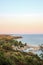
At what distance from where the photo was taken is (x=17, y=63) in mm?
25797

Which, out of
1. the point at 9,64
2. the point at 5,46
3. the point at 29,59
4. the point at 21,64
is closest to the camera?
the point at 9,64

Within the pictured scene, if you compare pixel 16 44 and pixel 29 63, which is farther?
pixel 16 44

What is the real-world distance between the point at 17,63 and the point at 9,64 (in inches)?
187

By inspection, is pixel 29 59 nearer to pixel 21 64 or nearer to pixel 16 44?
pixel 21 64

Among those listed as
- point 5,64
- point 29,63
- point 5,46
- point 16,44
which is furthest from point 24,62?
point 16,44

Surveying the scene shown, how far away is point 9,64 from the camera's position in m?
21.1

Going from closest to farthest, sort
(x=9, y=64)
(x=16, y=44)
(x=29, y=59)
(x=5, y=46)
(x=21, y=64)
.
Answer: (x=9, y=64), (x=21, y=64), (x=29, y=59), (x=5, y=46), (x=16, y=44)

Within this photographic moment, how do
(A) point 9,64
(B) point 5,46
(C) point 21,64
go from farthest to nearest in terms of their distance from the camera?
(B) point 5,46 → (C) point 21,64 → (A) point 9,64

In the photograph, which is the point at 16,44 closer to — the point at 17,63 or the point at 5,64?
the point at 17,63

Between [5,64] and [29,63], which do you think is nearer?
[5,64]

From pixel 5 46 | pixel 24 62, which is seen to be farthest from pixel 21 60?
pixel 5 46

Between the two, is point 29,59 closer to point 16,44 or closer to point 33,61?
point 33,61

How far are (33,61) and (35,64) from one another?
56 cm

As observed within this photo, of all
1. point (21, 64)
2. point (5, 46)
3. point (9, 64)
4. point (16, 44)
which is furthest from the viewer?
point (16, 44)
